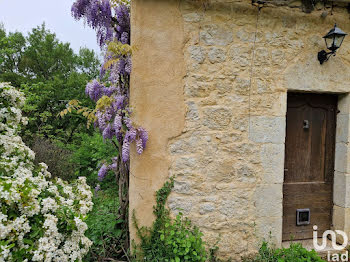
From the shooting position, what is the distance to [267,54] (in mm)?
2775

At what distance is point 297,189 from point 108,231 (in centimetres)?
228

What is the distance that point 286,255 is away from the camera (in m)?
2.69

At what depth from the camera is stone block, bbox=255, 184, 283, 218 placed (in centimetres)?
279

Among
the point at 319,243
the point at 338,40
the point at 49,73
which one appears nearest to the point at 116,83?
the point at 338,40

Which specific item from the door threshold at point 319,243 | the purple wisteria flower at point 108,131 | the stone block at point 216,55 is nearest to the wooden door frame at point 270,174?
the door threshold at point 319,243

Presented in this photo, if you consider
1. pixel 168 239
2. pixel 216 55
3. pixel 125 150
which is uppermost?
pixel 216 55

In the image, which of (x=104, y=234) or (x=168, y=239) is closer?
(x=168, y=239)

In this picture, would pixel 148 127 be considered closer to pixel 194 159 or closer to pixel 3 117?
pixel 194 159

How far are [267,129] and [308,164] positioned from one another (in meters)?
0.83

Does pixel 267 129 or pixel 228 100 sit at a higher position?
pixel 228 100

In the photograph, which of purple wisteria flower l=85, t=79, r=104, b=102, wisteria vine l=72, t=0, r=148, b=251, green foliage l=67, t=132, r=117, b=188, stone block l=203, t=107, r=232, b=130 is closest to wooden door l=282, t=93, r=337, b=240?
stone block l=203, t=107, r=232, b=130

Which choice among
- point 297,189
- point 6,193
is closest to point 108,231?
point 6,193

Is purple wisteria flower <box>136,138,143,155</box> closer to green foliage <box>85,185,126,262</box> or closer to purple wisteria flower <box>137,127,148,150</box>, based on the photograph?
purple wisteria flower <box>137,127,148,150</box>

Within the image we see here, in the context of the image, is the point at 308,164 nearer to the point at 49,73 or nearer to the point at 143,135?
the point at 143,135
